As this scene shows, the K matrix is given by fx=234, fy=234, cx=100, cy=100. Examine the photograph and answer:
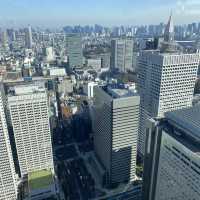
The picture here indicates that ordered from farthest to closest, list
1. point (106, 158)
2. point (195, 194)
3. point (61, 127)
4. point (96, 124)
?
→ point (61, 127) < point (96, 124) < point (106, 158) < point (195, 194)

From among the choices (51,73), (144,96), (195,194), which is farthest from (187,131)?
(51,73)

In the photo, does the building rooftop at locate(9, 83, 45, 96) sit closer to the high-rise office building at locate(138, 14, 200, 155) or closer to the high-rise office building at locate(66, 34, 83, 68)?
the high-rise office building at locate(138, 14, 200, 155)

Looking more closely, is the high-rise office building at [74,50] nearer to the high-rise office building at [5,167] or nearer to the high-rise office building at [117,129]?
the high-rise office building at [117,129]

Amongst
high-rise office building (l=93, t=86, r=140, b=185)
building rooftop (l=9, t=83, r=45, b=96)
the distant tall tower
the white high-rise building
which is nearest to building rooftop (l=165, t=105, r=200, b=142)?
high-rise office building (l=93, t=86, r=140, b=185)

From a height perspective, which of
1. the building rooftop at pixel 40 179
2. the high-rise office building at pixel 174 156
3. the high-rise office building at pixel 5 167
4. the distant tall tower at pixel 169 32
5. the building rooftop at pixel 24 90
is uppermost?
the distant tall tower at pixel 169 32

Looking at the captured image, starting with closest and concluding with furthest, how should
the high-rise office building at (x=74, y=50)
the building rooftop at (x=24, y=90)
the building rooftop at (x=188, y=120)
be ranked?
1. the building rooftop at (x=188, y=120)
2. the building rooftop at (x=24, y=90)
3. the high-rise office building at (x=74, y=50)

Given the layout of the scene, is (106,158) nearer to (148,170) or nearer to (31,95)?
A: (148,170)

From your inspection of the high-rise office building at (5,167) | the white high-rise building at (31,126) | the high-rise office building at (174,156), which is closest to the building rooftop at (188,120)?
the high-rise office building at (174,156)

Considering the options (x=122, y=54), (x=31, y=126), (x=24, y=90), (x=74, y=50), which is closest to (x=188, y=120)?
(x=31, y=126)
